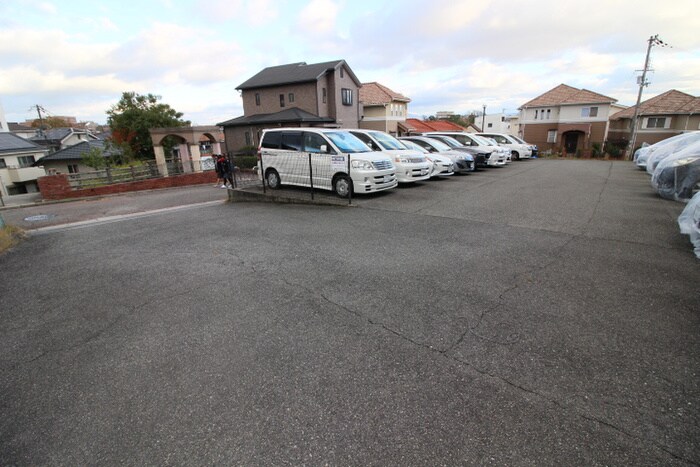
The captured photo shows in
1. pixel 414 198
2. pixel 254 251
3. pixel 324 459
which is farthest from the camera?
pixel 414 198

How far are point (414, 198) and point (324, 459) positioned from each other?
320 inches

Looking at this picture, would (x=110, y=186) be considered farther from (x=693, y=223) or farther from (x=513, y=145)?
(x=513, y=145)

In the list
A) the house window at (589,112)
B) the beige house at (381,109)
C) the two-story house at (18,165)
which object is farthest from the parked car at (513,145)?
the two-story house at (18,165)

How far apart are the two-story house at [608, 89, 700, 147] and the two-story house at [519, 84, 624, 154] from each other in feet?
10.0

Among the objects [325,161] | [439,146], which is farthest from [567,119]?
[325,161]

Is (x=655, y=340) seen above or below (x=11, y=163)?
below

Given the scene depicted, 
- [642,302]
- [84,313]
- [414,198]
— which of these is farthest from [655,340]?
[414,198]

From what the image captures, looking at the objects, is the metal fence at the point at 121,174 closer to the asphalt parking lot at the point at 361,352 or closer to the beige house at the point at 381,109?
the asphalt parking lot at the point at 361,352

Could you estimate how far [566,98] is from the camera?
38.4 meters

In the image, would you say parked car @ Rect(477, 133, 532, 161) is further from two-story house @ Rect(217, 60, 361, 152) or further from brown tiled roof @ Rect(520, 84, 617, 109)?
brown tiled roof @ Rect(520, 84, 617, 109)

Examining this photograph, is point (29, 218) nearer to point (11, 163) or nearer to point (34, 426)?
point (34, 426)

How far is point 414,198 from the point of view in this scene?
9516 millimetres

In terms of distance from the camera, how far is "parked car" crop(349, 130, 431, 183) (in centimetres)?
1055

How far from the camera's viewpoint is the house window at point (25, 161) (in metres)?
31.2
